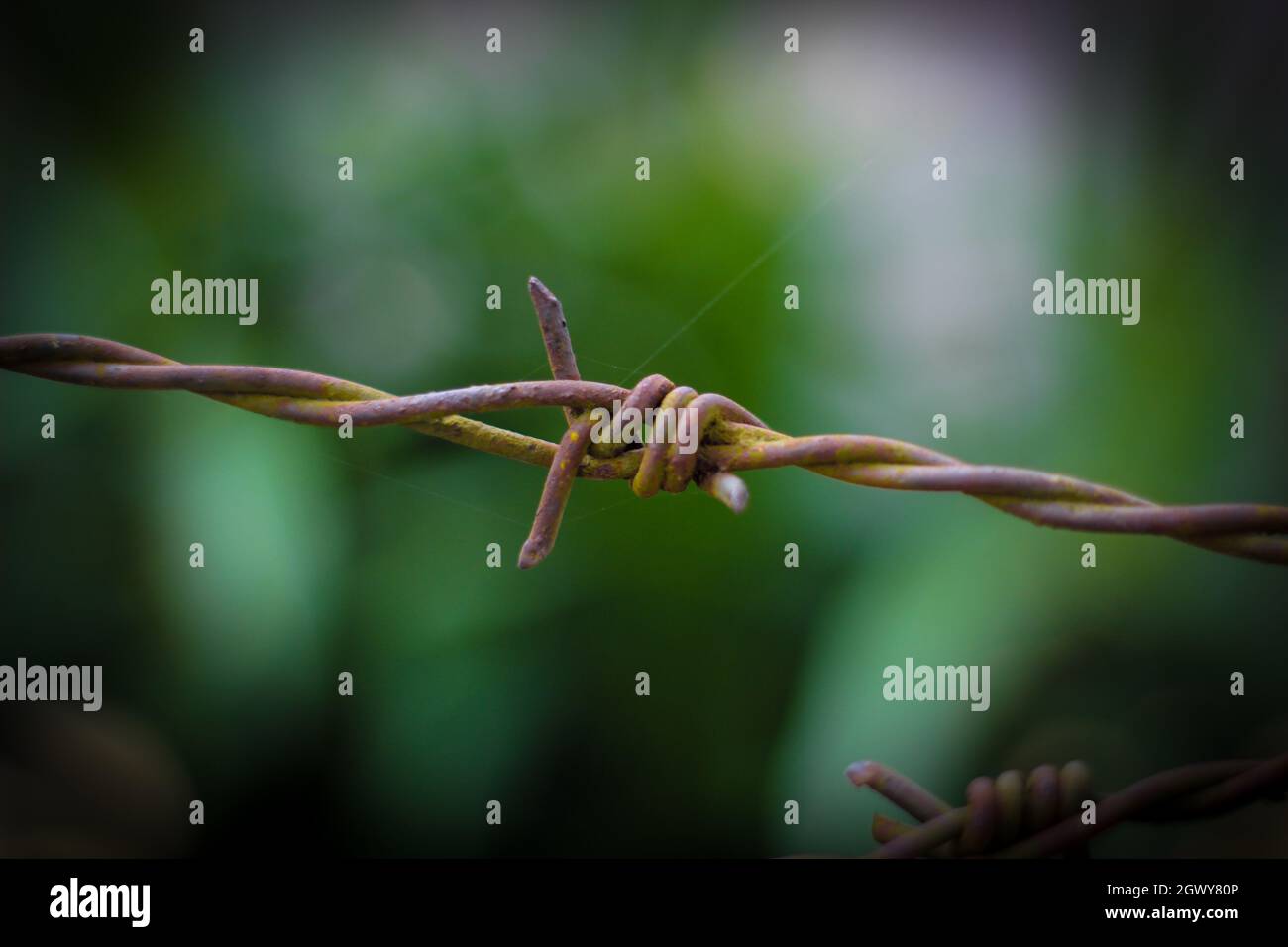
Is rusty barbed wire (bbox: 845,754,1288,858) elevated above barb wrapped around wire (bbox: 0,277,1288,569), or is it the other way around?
barb wrapped around wire (bbox: 0,277,1288,569)

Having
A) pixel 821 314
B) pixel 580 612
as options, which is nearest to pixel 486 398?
pixel 580 612

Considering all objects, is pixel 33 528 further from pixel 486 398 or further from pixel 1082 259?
pixel 1082 259

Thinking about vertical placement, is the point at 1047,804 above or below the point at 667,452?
below

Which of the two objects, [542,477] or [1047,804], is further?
[542,477]

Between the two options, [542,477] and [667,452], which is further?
[542,477]
